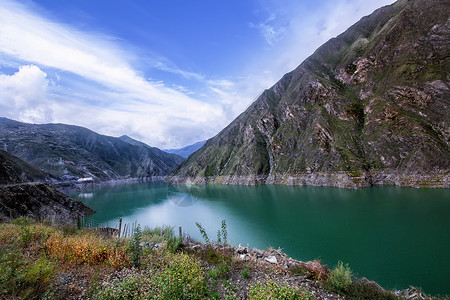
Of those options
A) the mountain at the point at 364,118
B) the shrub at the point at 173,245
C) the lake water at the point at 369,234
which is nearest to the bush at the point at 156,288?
the shrub at the point at 173,245

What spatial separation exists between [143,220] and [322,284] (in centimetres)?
3954

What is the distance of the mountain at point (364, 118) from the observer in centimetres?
6012

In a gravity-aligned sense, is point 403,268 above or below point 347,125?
below

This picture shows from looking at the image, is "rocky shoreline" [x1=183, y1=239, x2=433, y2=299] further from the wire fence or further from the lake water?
the wire fence

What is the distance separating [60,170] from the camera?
417 ft

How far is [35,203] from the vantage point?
1275 inches

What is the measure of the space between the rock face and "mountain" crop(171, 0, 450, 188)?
7438 centimetres

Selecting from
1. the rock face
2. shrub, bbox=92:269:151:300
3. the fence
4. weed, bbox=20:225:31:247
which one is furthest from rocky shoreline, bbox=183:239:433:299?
the rock face

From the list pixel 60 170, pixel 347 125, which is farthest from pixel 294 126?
pixel 60 170

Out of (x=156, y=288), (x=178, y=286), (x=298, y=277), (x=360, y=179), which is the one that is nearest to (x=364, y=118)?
(x=360, y=179)

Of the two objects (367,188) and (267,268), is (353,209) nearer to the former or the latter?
(367,188)

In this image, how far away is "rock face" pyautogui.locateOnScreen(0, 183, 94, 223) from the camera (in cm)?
2809

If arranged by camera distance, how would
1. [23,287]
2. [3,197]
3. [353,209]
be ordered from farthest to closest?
[353,209] → [3,197] → [23,287]

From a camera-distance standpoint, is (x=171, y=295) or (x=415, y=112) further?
(x=415, y=112)
